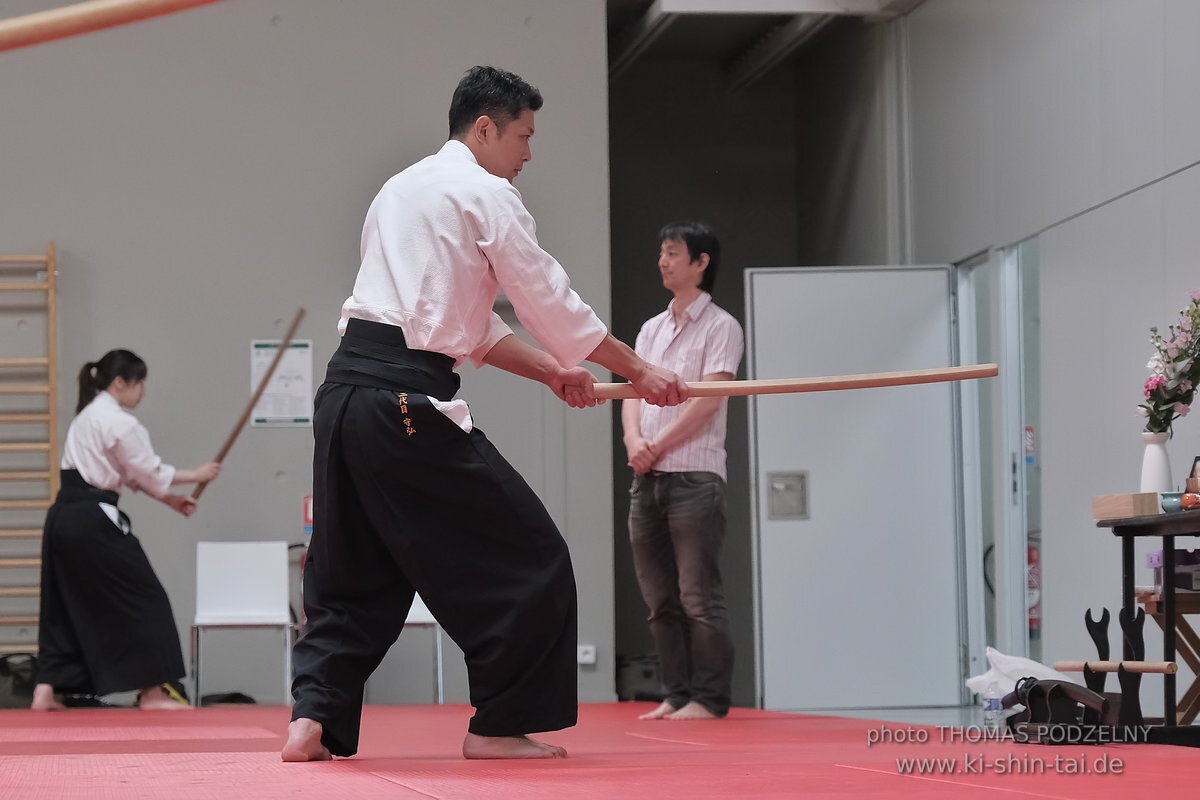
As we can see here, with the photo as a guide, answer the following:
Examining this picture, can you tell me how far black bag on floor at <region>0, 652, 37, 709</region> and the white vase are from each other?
4.57 m

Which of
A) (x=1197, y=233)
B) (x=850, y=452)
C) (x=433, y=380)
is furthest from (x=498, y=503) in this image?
(x=850, y=452)

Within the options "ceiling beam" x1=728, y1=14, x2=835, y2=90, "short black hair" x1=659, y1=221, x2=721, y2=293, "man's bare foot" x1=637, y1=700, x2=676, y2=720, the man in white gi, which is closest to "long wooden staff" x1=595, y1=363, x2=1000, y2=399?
the man in white gi

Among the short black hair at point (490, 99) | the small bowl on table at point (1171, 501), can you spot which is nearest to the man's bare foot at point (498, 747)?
the short black hair at point (490, 99)

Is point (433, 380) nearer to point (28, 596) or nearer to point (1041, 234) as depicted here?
point (1041, 234)

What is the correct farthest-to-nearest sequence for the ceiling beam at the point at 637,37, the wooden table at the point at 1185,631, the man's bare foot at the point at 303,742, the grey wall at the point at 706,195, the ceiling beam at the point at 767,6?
1. the grey wall at the point at 706,195
2. the ceiling beam at the point at 637,37
3. the ceiling beam at the point at 767,6
4. the wooden table at the point at 1185,631
5. the man's bare foot at the point at 303,742

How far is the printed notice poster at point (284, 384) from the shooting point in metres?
6.73

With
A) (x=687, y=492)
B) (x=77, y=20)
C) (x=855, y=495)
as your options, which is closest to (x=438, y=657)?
(x=855, y=495)

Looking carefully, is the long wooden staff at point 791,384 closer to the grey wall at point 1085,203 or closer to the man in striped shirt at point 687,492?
the man in striped shirt at point 687,492

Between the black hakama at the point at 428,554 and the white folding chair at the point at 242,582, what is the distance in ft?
12.8

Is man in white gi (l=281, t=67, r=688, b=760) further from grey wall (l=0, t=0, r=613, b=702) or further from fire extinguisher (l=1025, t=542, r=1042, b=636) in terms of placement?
grey wall (l=0, t=0, r=613, b=702)

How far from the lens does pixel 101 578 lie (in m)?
5.60

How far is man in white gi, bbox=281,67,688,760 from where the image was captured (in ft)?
7.75

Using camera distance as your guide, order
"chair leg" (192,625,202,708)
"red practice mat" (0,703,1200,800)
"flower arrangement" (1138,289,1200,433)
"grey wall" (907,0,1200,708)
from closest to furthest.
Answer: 1. "red practice mat" (0,703,1200,800)
2. "flower arrangement" (1138,289,1200,433)
3. "grey wall" (907,0,1200,708)
4. "chair leg" (192,625,202,708)

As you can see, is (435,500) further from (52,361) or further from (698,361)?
(52,361)
